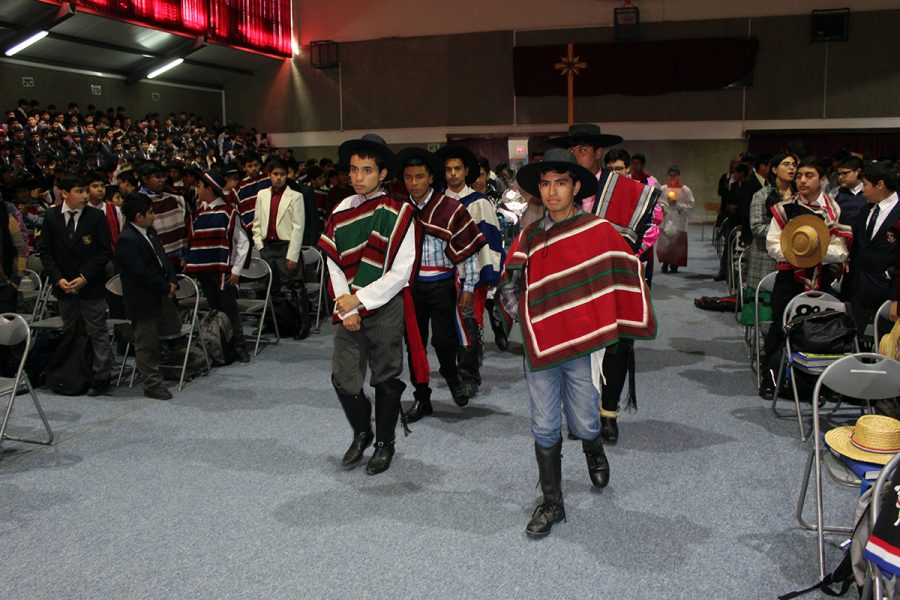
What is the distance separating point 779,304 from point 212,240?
4.21m

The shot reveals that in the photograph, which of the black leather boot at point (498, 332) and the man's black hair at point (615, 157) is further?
the black leather boot at point (498, 332)

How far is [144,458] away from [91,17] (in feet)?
45.4

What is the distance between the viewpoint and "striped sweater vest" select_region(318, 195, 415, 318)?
3.84m

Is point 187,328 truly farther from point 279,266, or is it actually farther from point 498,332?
point 498,332

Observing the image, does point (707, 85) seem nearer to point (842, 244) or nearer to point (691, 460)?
point (842, 244)

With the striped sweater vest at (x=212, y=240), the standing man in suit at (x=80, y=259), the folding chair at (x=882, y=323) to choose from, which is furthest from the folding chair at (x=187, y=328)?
the folding chair at (x=882, y=323)

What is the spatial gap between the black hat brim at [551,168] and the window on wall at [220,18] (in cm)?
1452

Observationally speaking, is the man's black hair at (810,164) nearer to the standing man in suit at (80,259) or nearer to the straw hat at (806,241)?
the straw hat at (806,241)

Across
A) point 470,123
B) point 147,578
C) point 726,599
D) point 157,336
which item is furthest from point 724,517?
point 470,123

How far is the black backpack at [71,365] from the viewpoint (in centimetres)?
573

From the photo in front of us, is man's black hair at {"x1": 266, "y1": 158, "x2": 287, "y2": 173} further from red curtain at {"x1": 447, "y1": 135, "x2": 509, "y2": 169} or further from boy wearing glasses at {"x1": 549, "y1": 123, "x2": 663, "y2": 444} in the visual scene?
red curtain at {"x1": 447, "y1": 135, "x2": 509, "y2": 169}

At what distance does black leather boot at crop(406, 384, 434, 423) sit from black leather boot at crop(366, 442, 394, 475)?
0.76 meters

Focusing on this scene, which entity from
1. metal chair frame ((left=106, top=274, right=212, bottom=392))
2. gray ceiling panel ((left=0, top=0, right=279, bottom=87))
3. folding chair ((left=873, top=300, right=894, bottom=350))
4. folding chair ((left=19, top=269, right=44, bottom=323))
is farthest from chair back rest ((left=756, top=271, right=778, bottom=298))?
gray ceiling panel ((left=0, top=0, right=279, bottom=87))

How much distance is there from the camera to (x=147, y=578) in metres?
3.05
